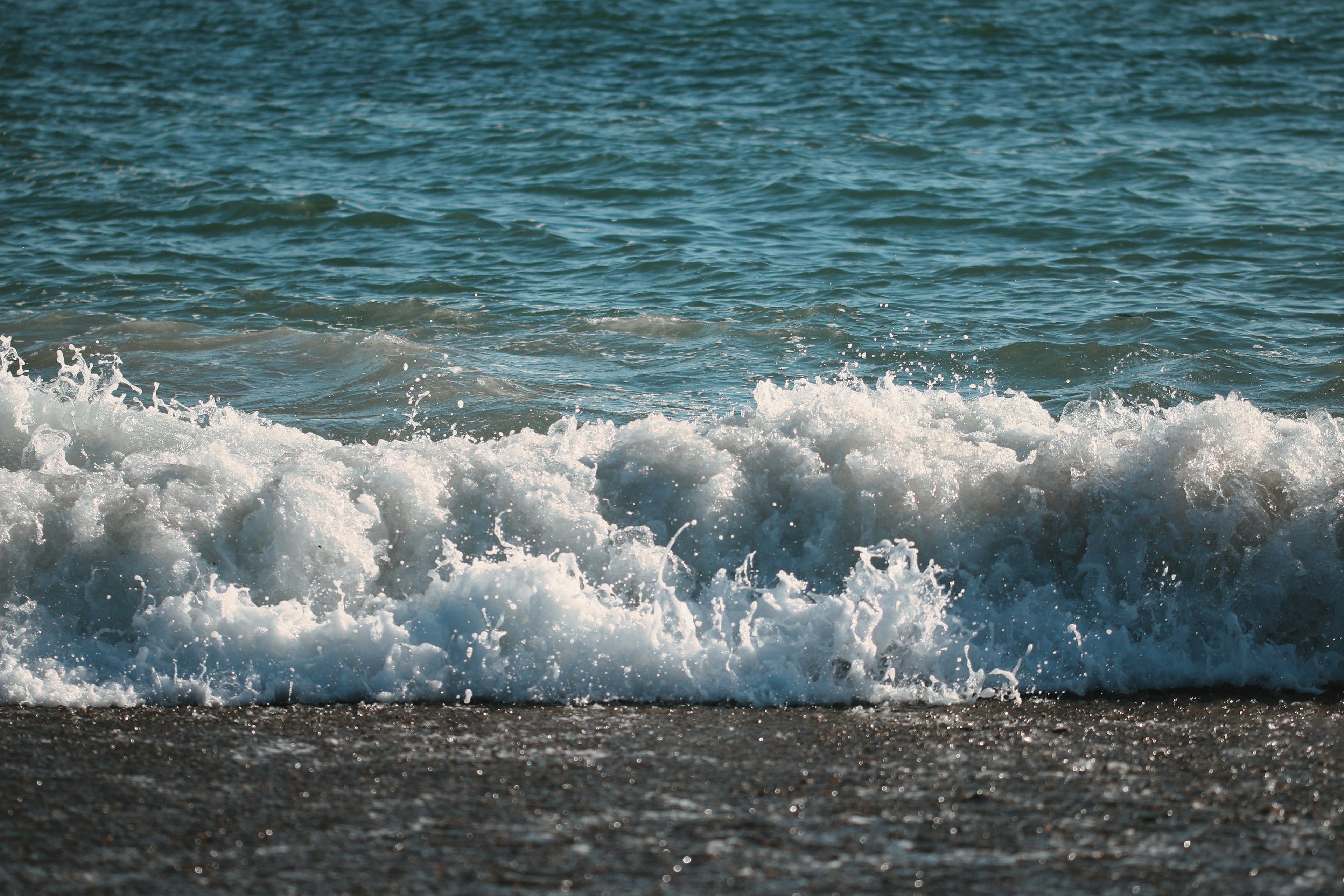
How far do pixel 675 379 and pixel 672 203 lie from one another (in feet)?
16.0

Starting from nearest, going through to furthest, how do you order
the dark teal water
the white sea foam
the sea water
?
the white sea foam < the sea water < the dark teal water

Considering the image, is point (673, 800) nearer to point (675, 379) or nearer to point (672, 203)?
point (675, 379)

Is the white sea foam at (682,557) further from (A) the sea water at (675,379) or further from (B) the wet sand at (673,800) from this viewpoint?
(B) the wet sand at (673,800)

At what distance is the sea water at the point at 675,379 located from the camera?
5.11m

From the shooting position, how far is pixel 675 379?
320 inches

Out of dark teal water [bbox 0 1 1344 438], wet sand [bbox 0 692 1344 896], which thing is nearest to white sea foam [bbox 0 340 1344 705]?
wet sand [bbox 0 692 1344 896]

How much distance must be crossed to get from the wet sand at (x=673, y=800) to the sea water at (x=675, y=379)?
366 millimetres

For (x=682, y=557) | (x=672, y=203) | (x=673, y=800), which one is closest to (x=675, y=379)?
(x=682, y=557)

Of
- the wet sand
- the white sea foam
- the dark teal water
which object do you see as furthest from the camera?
the dark teal water

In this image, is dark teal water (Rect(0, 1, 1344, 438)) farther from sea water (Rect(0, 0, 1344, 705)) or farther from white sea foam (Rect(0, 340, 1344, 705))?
white sea foam (Rect(0, 340, 1344, 705))

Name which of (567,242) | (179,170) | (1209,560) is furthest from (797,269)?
(179,170)

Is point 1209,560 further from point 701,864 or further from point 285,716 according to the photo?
point 285,716

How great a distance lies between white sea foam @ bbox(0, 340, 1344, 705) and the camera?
16.2 feet

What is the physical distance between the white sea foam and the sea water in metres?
0.02
